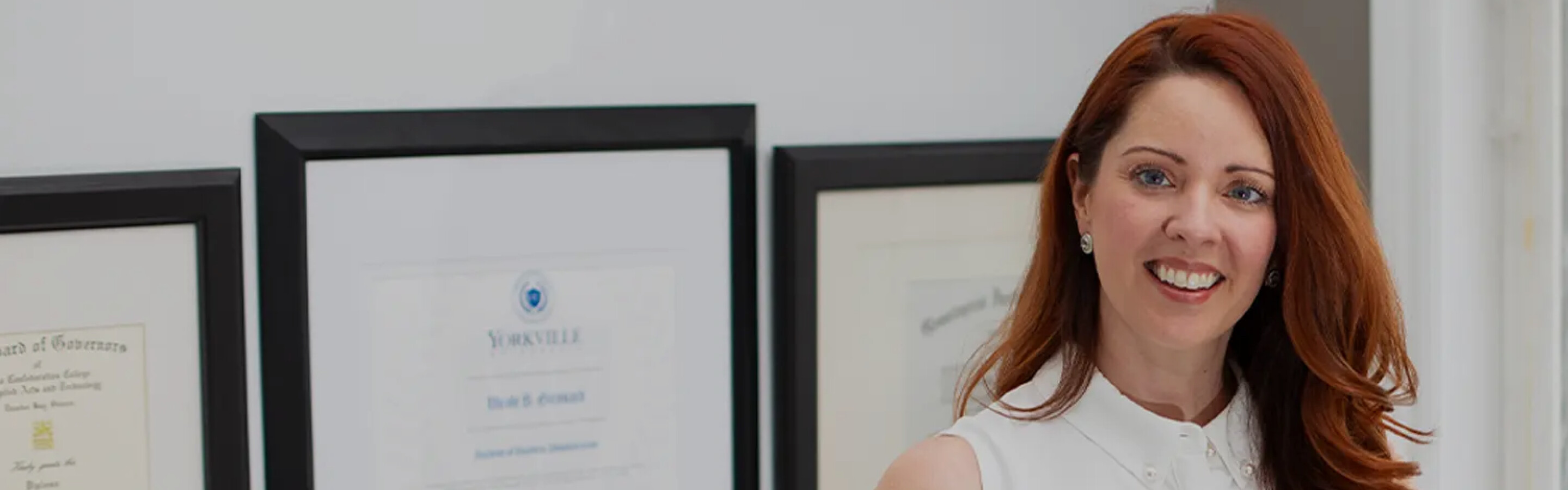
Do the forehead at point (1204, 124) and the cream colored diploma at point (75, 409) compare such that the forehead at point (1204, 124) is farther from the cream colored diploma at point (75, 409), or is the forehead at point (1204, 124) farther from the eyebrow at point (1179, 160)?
the cream colored diploma at point (75, 409)

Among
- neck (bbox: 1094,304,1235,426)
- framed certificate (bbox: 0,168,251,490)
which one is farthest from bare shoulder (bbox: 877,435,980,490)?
framed certificate (bbox: 0,168,251,490)

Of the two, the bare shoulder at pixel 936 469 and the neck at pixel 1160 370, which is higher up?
the neck at pixel 1160 370

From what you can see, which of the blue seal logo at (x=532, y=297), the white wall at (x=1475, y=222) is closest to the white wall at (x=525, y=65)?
the blue seal logo at (x=532, y=297)

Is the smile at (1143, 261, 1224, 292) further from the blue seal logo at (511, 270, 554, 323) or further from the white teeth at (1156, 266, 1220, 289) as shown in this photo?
the blue seal logo at (511, 270, 554, 323)

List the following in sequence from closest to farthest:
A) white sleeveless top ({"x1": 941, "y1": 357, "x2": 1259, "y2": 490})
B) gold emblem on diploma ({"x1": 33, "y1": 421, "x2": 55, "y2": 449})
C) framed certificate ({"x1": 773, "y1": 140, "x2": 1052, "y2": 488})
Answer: white sleeveless top ({"x1": 941, "y1": 357, "x2": 1259, "y2": 490}) < gold emblem on diploma ({"x1": 33, "y1": 421, "x2": 55, "y2": 449}) < framed certificate ({"x1": 773, "y1": 140, "x2": 1052, "y2": 488})

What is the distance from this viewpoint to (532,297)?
57.6 inches

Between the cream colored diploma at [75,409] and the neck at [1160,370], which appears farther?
the cream colored diploma at [75,409]

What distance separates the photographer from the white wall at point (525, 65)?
128cm

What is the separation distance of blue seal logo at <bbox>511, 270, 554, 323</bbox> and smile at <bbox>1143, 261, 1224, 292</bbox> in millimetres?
581

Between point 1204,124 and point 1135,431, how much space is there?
0.23m

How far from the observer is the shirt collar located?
1.17 m

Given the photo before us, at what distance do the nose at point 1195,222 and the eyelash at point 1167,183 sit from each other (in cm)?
2

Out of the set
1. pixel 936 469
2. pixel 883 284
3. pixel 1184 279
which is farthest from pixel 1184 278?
pixel 883 284

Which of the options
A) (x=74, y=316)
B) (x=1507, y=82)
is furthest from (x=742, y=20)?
(x=1507, y=82)
